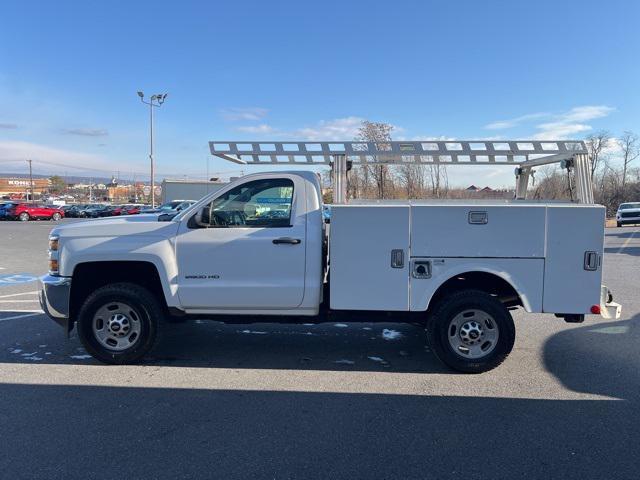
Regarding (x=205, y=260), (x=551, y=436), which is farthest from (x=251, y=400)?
(x=551, y=436)

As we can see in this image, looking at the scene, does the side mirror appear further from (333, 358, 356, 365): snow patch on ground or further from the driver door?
(333, 358, 356, 365): snow patch on ground

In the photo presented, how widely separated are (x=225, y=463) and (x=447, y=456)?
5.01 ft

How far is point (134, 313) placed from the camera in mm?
5121

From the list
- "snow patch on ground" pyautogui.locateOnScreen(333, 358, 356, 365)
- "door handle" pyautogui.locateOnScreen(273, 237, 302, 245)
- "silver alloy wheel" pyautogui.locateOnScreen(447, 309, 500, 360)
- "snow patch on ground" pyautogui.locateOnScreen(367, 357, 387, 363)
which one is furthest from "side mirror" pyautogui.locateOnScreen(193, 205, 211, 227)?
"silver alloy wheel" pyautogui.locateOnScreen(447, 309, 500, 360)

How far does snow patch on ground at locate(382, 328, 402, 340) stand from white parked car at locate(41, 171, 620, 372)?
3.86 ft

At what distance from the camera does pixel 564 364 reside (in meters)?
5.24

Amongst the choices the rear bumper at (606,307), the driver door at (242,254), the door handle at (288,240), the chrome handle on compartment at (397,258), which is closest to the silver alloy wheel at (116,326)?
the driver door at (242,254)

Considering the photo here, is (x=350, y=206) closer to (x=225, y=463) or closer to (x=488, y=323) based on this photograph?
(x=488, y=323)

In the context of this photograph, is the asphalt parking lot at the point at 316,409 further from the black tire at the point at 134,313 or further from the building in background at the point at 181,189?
the building in background at the point at 181,189

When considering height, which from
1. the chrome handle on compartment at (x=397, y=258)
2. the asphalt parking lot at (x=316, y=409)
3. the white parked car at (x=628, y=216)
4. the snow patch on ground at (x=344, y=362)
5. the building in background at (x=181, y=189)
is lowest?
the asphalt parking lot at (x=316, y=409)

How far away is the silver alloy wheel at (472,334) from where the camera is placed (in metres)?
4.89

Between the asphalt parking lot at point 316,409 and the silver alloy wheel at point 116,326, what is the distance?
0.26 meters

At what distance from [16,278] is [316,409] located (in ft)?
31.7

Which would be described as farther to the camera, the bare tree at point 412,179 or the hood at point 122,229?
the bare tree at point 412,179
